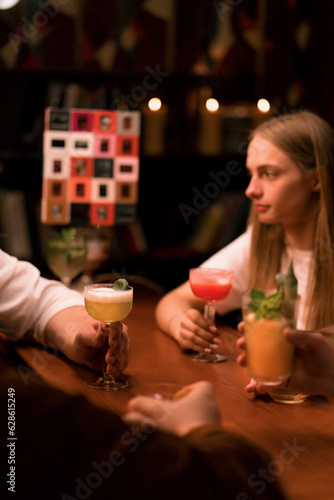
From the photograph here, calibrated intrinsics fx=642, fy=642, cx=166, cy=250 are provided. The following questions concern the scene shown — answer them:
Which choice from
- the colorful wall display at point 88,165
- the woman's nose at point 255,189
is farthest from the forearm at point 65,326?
the colorful wall display at point 88,165

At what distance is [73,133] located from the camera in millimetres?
3238

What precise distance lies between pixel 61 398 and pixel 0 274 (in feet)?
3.05

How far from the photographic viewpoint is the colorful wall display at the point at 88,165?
3.23m

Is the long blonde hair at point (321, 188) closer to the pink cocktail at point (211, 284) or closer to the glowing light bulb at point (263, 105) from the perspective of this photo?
the pink cocktail at point (211, 284)

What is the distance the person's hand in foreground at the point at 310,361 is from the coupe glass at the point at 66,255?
1337 millimetres

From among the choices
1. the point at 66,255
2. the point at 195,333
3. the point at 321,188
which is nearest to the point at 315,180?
the point at 321,188

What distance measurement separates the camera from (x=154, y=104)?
152 inches

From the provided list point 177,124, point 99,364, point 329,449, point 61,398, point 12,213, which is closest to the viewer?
point 61,398

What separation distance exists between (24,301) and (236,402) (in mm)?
685

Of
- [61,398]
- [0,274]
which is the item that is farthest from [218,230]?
[61,398]

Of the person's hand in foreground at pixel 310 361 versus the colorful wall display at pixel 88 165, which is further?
the colorful wall display at pixel 88 165

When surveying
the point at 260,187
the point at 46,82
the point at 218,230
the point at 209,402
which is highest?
the point at 46,82

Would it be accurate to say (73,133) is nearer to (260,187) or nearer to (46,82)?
(46,82)

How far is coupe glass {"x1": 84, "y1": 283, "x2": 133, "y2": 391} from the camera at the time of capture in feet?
4.66
